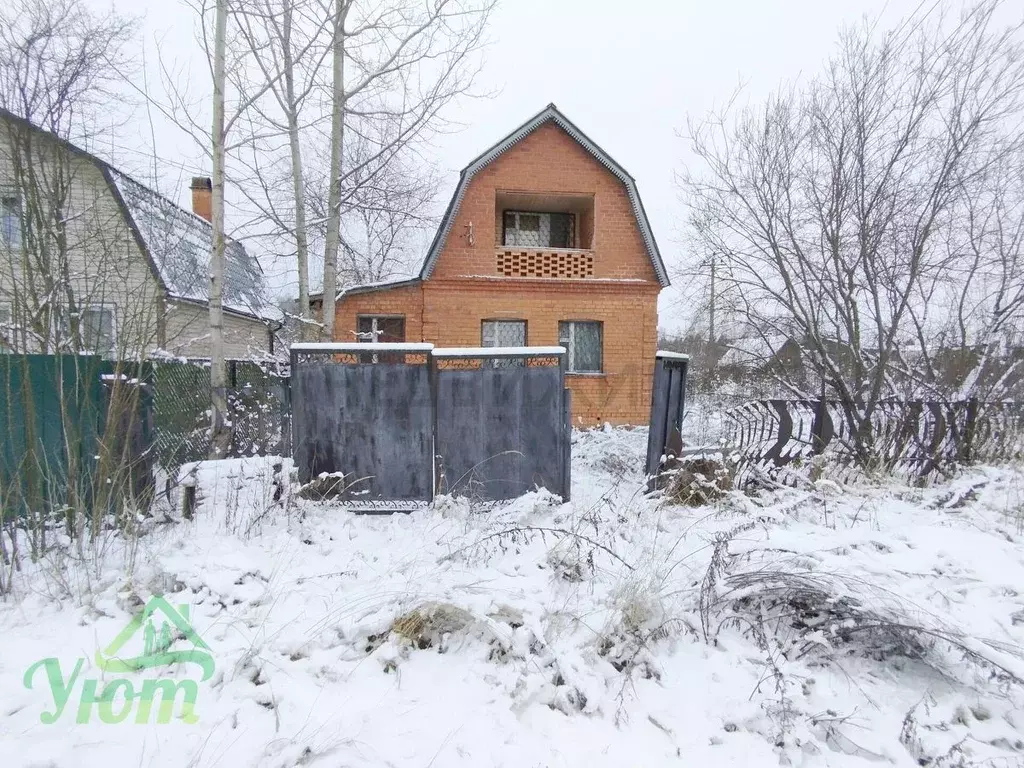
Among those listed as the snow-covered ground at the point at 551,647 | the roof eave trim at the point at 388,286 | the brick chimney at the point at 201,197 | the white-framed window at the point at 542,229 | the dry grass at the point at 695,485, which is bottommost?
the snow-covered ground at the point at 551,647

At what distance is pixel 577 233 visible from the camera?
13.1m

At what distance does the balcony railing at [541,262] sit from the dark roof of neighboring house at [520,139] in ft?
4.62

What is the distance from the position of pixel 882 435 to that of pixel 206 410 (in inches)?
340

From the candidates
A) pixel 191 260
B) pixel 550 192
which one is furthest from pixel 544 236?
pixel 191 260

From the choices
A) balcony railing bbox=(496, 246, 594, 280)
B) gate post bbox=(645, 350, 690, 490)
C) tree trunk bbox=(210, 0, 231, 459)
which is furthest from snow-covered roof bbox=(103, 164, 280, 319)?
gate post bbox=(645, 350, 690, 490)

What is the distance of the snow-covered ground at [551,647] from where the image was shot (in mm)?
2020

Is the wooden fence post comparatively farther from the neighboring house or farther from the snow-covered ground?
the neighboring house

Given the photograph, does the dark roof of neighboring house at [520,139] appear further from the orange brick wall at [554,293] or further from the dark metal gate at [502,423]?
the dark metal gate at [502,423]

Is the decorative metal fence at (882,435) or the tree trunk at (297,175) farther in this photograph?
the tree trunk at (297,175)

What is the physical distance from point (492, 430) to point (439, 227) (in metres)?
7.71

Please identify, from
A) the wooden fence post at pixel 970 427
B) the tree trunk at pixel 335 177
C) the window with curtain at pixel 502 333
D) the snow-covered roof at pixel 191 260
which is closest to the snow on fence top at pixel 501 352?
the tree trunk at pixel 335 177

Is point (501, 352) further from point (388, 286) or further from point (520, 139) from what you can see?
point (520, 139)

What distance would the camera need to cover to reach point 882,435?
20.8ft

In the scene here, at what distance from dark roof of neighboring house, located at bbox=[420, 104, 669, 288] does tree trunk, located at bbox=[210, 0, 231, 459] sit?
548 centimetres
